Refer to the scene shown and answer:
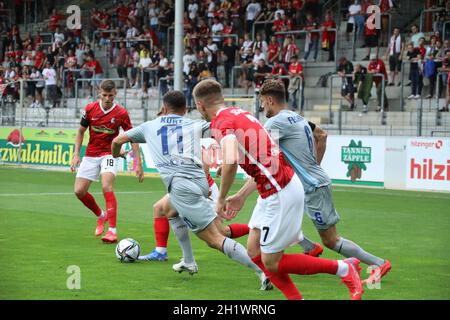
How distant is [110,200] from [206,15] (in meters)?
23.5

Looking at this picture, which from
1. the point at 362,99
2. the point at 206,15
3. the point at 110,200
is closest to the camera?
the point at 110,200

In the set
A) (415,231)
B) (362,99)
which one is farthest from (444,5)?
(415,231)

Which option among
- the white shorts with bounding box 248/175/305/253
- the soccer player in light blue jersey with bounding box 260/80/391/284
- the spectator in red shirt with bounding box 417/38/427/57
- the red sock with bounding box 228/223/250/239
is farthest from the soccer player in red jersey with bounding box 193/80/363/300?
the spectator in red shirt with bounding box 417/38/427/57

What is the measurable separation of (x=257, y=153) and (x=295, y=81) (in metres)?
21.0

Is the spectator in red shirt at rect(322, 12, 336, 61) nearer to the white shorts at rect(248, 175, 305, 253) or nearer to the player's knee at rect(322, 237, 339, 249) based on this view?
the player's knee at rect(322, 237, 339, 249)

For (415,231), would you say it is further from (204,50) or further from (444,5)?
(204,50)

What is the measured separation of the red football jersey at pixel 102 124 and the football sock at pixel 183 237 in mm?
3270

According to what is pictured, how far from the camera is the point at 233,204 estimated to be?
828cm

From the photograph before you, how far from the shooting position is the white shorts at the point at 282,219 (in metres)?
7.65

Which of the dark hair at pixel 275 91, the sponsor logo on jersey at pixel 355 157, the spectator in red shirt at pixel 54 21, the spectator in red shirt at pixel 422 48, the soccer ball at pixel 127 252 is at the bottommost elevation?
→ the sponsor logo on jersey at pixel 355 157

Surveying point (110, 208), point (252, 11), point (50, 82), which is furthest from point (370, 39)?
point (110, 208)

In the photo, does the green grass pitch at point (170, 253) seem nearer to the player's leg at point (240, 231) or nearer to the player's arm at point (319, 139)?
the player's leg at point (240, 231)

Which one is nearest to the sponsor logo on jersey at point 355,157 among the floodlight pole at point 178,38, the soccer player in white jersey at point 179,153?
the floodlight pole at point 178,38

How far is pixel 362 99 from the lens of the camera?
27547 mm
